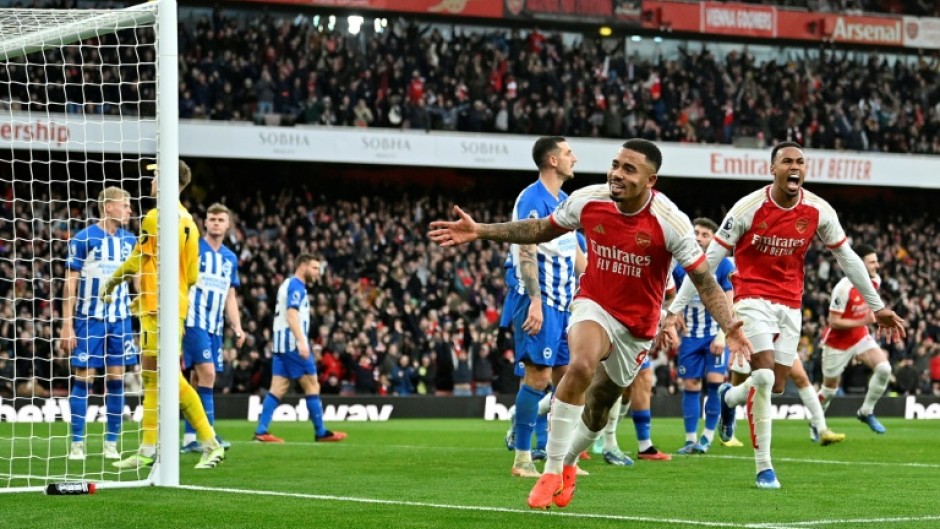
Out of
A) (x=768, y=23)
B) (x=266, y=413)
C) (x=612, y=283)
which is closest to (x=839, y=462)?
(x=612, y=283)

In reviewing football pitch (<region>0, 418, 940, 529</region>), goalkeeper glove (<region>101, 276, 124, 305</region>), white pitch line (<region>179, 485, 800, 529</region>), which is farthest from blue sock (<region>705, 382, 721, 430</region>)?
goalkeeper glove (<region>101, 276, 124, 305</region>)

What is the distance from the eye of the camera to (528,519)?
6852mm

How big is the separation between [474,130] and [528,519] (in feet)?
87.0

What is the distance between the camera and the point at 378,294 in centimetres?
2814

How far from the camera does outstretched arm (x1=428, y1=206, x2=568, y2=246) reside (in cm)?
703

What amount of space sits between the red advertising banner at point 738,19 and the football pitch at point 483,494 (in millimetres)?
26065

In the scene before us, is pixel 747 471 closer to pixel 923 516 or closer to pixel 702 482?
pixel 702 482

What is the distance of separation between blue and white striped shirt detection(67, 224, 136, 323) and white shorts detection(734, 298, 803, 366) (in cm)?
516

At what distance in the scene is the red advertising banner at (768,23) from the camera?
1484 inches

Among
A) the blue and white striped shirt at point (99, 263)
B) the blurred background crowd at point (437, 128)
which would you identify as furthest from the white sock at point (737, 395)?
the blurred background crowd at point (437, 128)

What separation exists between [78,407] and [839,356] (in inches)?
376

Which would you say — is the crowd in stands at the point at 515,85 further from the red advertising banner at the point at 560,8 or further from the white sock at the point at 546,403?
the white sock at the point at 546,403

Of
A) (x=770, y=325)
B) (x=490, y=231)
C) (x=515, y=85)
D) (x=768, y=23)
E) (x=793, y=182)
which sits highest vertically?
(x=768, y=23)

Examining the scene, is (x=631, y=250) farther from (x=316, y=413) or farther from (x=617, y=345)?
(x=316, y=413)
